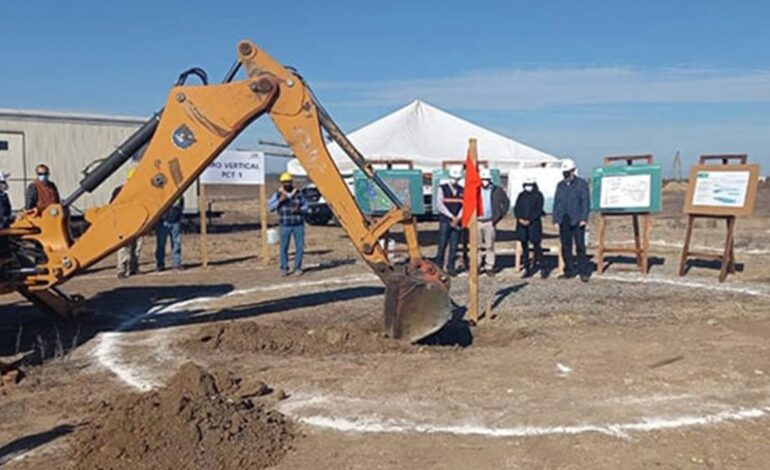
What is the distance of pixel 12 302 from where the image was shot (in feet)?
43.0

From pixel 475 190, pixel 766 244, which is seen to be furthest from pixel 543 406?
pixel 766 244

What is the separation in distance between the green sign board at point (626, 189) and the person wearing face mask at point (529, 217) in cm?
133

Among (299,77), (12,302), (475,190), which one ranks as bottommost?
(12,302)

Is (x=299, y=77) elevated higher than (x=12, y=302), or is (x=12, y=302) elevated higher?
(x=299, y=77)

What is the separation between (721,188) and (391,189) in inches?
302

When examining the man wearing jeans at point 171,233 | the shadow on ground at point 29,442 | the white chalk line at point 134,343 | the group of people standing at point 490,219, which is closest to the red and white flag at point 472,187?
the white chalk line at point 134,343

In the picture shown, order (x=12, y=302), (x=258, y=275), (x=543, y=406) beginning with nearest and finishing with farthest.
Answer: (x=543, y=406) < (x=12, y=302) < (x=258, y=275)

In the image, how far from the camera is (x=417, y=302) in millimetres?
8969

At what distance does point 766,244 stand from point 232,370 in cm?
1814

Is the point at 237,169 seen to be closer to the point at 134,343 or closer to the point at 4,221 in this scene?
the point at 4,221

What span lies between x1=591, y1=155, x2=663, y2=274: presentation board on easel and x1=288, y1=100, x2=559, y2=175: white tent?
8.82 metres

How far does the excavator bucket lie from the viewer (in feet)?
29.0

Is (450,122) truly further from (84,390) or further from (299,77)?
(84,390)

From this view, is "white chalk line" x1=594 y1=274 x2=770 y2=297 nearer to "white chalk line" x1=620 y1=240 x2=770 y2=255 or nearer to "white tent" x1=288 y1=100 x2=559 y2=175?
"white chalk line" x1=620 y1=240 x2=770 y2=255
